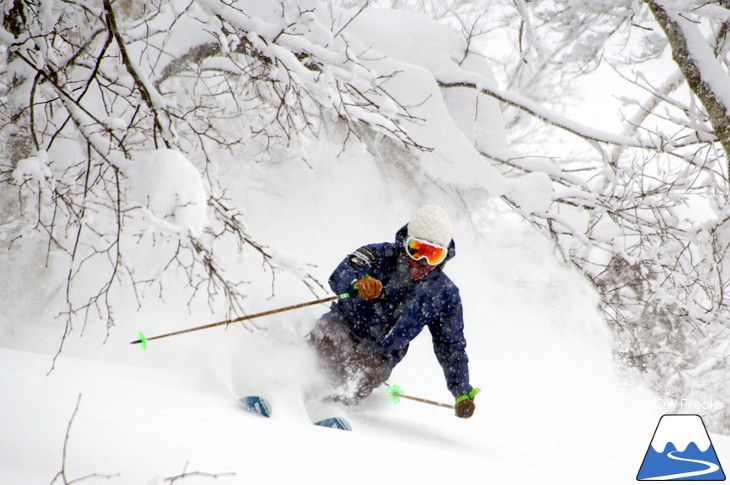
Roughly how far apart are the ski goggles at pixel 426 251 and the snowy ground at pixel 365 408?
124 cm

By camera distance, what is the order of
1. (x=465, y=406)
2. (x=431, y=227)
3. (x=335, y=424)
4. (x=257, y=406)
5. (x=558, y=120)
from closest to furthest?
(x=257, y=406)
(x=335, y=424)
(x=431, y=227)
(x=465, y=406)
(x=558, y=120)

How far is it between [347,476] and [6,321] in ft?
19.8

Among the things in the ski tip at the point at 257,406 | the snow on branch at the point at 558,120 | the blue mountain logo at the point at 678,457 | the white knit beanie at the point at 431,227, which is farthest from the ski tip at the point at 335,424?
the snow on branch at the point at 558,120

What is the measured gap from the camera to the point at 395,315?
3582 mm

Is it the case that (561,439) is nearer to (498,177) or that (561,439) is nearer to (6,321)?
(498,177)

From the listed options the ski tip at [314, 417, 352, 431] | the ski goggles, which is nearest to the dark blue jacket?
the ski goggles

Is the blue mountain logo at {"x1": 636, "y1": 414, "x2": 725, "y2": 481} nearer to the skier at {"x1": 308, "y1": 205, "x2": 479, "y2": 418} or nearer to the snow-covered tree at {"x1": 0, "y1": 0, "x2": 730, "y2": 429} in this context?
the skier at {"x1": 308, "y1": 205, "x2": 479, "y2": 418}

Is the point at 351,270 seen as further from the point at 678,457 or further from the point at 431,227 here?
the point at 678,457

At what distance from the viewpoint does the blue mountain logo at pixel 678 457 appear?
283 cm

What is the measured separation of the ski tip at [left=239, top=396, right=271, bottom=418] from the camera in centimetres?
256

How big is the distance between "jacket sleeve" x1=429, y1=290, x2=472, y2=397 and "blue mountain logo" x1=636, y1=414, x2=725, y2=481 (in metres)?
1.23

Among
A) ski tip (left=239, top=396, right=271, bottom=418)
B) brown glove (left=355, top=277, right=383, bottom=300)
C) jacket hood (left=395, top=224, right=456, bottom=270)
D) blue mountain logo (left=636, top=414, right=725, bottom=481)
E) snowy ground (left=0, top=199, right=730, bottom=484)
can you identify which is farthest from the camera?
jacket hood (left=395, top=224, right=456, bottom=270)

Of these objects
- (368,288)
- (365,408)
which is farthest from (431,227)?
(365,408)

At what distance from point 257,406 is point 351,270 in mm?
1233
